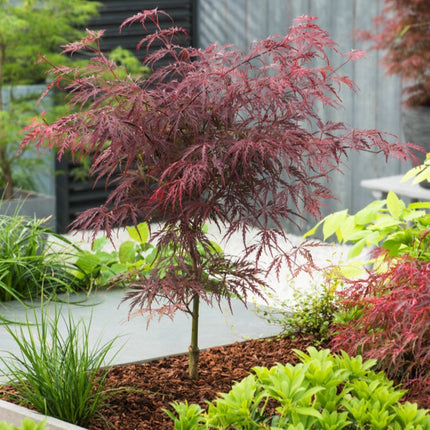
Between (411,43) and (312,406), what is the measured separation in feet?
10.0

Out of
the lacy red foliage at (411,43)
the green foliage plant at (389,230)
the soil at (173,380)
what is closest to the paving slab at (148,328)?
the soil at (173,380)

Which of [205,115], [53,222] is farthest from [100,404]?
[53,222]

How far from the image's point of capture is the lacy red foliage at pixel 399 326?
2.33 metres

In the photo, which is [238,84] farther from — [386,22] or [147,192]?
[386,22]

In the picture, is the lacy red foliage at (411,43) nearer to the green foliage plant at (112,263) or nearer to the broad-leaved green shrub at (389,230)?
the broad-leaved green shrub at (389,230)

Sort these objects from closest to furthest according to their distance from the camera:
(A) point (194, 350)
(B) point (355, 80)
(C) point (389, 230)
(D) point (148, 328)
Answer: (A) point (194, 350), (C) point (389, 230), (D) point (148, 328), (B) point (355, 80)

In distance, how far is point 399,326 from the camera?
93.8 inches

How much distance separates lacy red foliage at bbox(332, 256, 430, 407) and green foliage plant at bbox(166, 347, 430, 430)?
127 mm

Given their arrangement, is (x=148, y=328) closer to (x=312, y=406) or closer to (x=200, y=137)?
(x=200, y=137)

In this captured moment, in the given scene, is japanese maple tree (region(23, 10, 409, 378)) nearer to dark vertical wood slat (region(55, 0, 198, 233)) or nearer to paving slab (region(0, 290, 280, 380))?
paving slab (region(0, 290, 280, 380))

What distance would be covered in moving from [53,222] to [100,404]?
395cm

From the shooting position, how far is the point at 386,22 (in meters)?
4.98

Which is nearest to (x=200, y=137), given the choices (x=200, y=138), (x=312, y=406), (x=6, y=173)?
(x=200, y=138)

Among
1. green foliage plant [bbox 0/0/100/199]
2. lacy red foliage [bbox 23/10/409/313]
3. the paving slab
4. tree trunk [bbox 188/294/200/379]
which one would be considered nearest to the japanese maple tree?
lacy red foliage [bbox 23/10/409/313]
